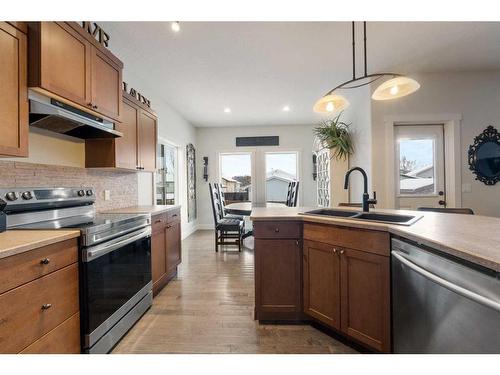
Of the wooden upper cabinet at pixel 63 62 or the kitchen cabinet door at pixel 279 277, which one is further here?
the kitchen cabinet door at pixel 279 277

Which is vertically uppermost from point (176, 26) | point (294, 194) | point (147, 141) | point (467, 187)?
point (176, 26)

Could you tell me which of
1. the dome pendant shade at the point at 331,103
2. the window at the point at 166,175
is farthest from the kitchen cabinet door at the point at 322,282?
the window at the point at 166,175

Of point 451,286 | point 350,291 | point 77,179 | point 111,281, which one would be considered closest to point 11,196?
point 77,179

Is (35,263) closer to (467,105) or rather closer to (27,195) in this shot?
(27,195)

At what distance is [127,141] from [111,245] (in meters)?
1.30

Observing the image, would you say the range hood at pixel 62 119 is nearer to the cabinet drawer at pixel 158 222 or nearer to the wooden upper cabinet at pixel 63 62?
the wooden upper cabinet at pixel 63 62

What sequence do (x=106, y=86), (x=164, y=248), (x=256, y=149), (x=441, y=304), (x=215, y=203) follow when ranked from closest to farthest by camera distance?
(x=441, y=304) < (x=106, y=86) < (x=164, y=248) < (x=215, y=203) < (x=256, y=149)

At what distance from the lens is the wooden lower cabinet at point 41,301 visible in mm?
1051

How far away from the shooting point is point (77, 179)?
7.10 feet

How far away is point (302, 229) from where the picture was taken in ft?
6.19

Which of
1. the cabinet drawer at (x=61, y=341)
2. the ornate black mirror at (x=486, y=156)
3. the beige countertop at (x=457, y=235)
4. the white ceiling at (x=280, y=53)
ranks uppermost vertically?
the white ceiling at (x=280, y=53)

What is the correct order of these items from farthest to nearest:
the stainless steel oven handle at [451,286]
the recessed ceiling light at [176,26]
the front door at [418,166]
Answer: the front door at [418,166] < the recessed ceiling light at [176,26] < the stainless steel oven handle at [451,286]

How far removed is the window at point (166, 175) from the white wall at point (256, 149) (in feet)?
3.86

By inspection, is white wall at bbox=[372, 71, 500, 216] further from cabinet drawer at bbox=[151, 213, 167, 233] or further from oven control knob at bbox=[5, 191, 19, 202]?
oven control knob at bbox=[5, 191, 19, 202]
